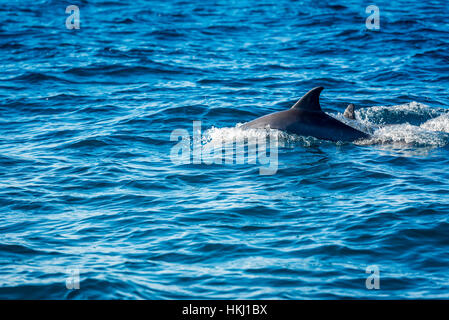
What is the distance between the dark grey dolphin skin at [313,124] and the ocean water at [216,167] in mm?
259

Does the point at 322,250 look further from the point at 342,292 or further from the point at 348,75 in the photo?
the point at 348,75

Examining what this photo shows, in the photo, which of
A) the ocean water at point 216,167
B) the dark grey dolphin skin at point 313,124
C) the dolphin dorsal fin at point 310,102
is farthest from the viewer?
the dark grey dolphin skin at point 313,124

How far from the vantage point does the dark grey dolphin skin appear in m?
15.4

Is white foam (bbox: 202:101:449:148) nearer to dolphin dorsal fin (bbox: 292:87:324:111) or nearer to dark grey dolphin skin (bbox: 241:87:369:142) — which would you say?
dark grey dolphin skin (bbox: 241:87:369:142)

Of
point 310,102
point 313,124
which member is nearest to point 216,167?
point 313,124

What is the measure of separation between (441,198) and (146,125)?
8.20 m

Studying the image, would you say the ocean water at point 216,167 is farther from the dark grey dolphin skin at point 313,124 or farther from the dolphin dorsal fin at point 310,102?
the dolphin dorsal fin at point 310,102

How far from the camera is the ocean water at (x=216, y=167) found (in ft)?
29.4

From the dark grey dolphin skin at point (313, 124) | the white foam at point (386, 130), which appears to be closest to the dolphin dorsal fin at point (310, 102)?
→ the dark grey dolphin skin at point (313, 124)

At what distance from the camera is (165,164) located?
45.4 feet

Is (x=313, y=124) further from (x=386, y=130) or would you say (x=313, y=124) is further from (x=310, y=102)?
(x=386, y=130)

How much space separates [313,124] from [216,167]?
3.01 m

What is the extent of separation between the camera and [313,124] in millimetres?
15414

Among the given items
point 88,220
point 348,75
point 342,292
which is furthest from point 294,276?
point 348,75
